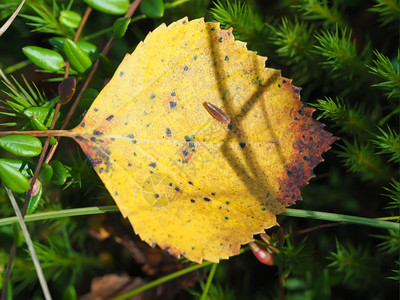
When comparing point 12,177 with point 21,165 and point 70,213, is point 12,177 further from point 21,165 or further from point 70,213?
point 70,213

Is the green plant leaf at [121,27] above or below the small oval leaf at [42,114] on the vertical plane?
above

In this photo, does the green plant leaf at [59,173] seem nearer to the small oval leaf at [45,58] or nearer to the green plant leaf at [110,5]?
the small oval leaf at [45,58]

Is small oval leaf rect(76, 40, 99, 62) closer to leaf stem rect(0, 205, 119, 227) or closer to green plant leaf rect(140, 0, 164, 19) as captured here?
green plant leaf rect(140, 0, 164, 19)

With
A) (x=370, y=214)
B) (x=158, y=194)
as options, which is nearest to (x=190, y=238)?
(x=158, y=194)

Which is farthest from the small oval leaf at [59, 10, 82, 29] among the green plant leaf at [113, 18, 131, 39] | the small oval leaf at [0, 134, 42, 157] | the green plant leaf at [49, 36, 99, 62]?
the small oval leaf at [0, 134, 42, 157]

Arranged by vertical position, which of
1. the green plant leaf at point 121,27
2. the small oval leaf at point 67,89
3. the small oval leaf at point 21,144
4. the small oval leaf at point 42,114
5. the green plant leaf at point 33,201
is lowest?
the green plant leaf at point 33,201

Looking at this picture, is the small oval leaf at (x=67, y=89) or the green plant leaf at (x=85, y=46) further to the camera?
the green plant leaf at (x=85, y=46)

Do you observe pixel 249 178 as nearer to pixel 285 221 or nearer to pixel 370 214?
pixel 285 221

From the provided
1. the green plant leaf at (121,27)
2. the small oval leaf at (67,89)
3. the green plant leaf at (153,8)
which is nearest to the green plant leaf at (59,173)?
the small oval leaf at (67,89)
